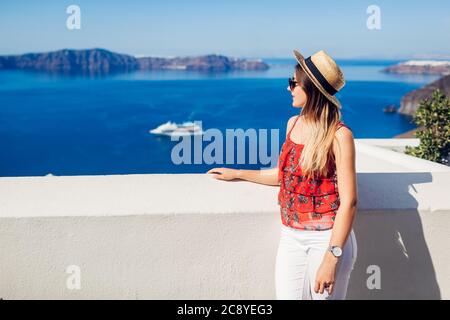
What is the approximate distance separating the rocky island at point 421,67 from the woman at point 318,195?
119 meters

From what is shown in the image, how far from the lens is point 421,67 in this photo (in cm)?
12338

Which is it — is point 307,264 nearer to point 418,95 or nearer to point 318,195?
point 318,195

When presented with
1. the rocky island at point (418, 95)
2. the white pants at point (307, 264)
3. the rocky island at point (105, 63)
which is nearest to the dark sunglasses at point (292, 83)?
the white pants at point (307, 264)

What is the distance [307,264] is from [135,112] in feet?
287

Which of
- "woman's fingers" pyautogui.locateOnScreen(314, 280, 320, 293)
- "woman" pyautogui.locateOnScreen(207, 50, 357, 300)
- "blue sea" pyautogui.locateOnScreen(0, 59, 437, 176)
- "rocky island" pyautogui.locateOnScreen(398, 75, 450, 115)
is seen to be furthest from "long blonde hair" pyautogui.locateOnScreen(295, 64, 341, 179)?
"rocky island" pyautogui.locateOnScreen(398, 75, 450, 115)

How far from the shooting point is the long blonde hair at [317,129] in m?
1.67

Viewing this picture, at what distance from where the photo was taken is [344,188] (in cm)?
165

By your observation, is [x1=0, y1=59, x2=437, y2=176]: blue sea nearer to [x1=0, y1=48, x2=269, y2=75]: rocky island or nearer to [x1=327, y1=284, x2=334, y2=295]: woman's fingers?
[x1=0, y1=48, x2=269, y2=75]: rocky island

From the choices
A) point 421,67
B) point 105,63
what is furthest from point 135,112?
point 421,67

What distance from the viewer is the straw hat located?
172 cm

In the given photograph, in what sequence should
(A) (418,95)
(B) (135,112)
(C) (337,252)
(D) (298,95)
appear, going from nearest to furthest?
(C) (337,252)
(D) (298,95)
(A) (418,95)
(B) (135,112)

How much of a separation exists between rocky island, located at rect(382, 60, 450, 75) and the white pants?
11879 centimetres

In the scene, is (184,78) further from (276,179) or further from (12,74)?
(276,179)
